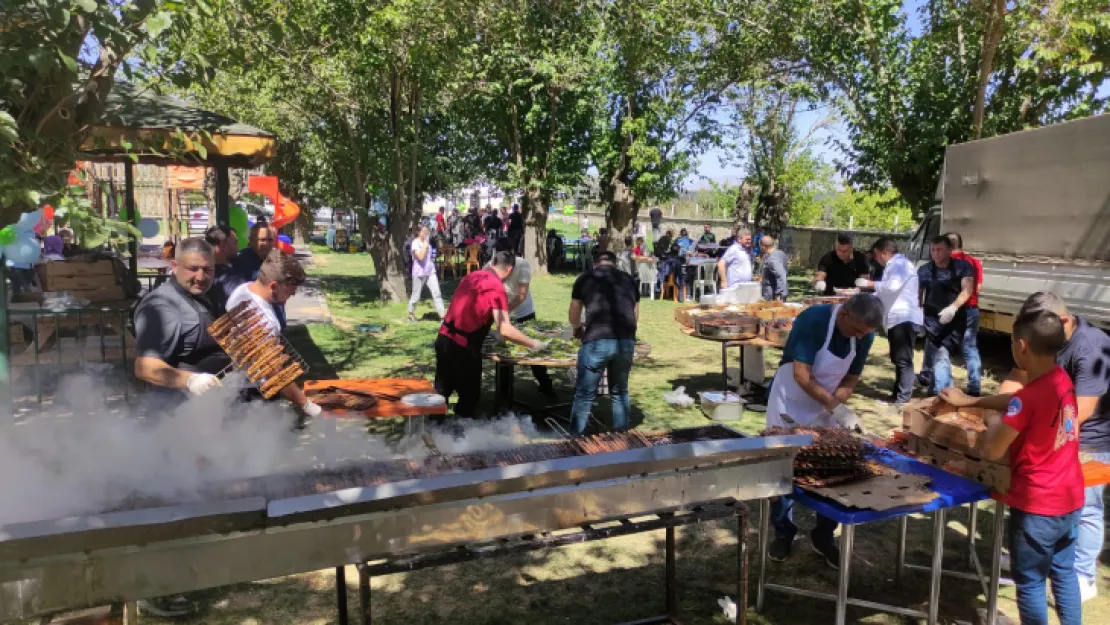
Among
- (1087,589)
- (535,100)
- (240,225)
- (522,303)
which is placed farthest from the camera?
(535,100)

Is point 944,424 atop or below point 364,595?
atop

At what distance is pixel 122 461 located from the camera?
3.40 metres

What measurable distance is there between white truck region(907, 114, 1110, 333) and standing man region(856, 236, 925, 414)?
158 centimetres

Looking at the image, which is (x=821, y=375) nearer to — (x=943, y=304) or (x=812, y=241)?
(x=943, y=304)

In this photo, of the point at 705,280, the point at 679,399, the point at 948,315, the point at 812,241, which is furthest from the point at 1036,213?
the point at 812,241

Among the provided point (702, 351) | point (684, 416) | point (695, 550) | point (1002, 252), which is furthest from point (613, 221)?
point (695, 550)

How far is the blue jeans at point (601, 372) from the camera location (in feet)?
19.1

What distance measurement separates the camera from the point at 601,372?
602 centimetres

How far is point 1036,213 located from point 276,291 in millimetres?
9308

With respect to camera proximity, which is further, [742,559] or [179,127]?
[179,127]

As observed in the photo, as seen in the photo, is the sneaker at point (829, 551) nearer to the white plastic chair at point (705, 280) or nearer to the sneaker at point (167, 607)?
the sneaker at point (167, 607)

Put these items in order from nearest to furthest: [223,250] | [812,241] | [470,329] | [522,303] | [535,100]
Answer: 1. [470,329]
2. [223,250]
3. [522,303]
4. [535,100]
5. [812,241]

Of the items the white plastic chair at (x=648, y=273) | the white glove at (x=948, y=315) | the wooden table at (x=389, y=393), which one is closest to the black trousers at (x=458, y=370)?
the wooden table at (x=389, y=393)

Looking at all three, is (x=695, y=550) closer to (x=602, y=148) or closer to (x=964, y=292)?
(x=964, y=292)
